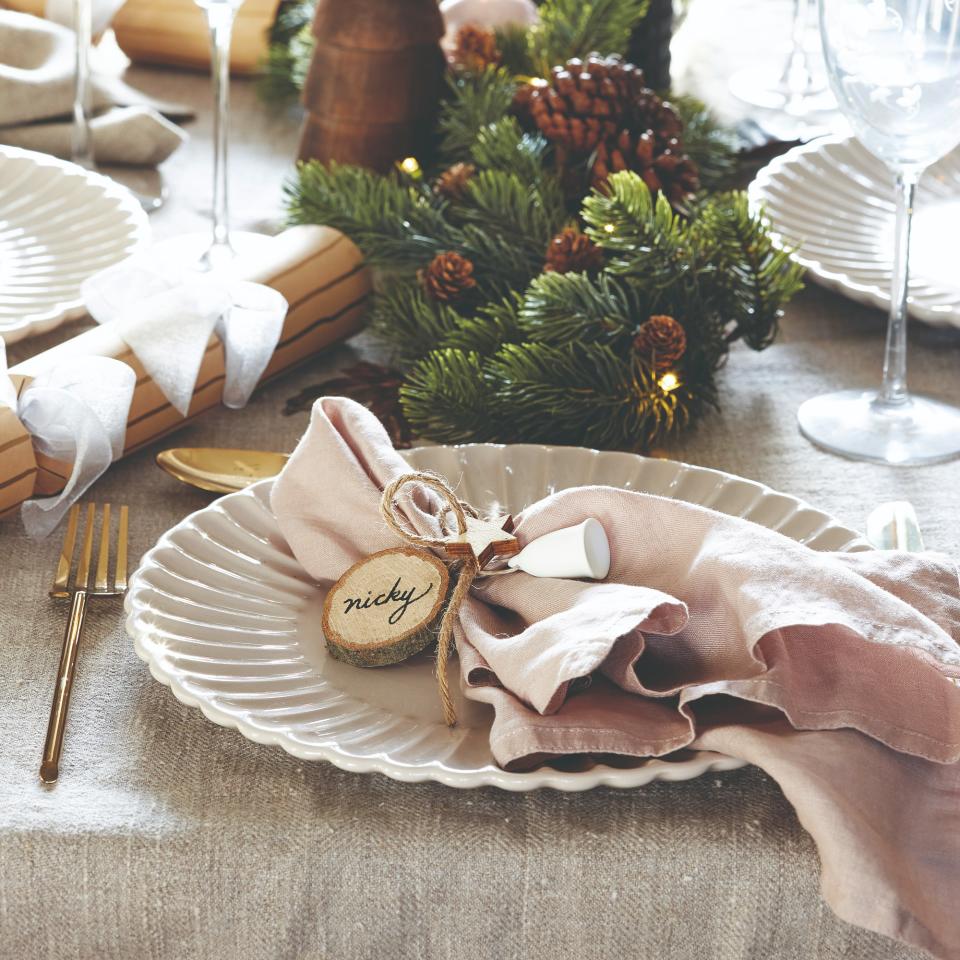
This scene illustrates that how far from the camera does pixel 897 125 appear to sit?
26.5 inches

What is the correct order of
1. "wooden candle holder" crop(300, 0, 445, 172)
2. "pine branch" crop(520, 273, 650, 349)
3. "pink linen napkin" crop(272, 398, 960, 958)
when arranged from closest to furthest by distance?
1. "pink linen napkin" crop(272, 398, 960, 958)
2. "pine branch" crop(520, 273, 650, 349)
3. "wooden candle holder" crop(300, 0, 445, 172)

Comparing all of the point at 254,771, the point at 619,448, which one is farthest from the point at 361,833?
the point at 619,448

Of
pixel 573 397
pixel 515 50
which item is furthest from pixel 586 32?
pixel 573 397

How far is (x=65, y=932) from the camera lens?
466 millimetres

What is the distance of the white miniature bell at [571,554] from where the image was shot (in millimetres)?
502

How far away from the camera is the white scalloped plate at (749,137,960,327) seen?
0.84 meters

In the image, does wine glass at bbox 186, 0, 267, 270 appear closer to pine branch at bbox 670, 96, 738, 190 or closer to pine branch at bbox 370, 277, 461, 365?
pine branch at bbox 370, 277, 461, 365

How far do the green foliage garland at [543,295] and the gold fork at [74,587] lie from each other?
17cm

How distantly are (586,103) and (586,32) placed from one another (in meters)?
0.25

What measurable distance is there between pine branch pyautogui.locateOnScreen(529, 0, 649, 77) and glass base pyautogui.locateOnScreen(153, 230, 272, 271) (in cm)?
33

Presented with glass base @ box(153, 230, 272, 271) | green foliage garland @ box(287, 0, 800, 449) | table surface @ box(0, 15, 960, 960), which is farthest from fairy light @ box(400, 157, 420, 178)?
table surface @ box(0, 15, 960, 960)

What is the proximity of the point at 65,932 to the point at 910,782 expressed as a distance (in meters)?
0.29

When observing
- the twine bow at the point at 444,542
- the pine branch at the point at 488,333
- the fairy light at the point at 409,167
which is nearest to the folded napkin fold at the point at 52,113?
the fairy light at the point at 409,167

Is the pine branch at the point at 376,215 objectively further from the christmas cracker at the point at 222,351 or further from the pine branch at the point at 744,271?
the pine branch at the point at 744,271
